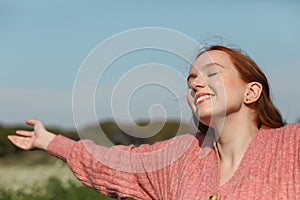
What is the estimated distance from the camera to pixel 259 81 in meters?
2.47

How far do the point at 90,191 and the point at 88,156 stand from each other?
3.30 m

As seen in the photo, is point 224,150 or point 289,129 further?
point 224,150

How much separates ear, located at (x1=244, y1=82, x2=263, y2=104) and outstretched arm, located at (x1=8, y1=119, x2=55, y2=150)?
2.93 feet

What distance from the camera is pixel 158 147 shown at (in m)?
2.73

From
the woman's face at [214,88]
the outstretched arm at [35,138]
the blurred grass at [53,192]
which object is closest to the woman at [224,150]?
the woman's face at [214,88]

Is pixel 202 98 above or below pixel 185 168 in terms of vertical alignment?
above

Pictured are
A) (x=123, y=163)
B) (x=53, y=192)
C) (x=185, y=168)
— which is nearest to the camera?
(x=185, y=168)

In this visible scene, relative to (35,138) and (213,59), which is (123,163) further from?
(213,59)

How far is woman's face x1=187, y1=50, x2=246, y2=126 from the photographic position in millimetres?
2373

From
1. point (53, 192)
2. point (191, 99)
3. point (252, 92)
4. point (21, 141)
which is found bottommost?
point (53, 192)

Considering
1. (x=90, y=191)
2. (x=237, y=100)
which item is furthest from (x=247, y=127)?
(x=90, y=191)

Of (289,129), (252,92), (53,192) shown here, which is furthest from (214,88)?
(53,192)

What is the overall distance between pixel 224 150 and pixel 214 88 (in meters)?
0.27

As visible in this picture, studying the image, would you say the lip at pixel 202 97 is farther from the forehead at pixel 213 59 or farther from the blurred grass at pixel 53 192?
the blurred grass at pixel 53 192
